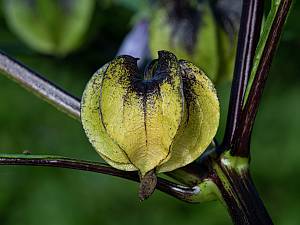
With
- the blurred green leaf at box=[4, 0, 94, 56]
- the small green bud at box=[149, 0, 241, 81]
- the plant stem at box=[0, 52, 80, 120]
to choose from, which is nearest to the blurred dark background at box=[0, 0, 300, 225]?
the blurred green leaf at box=[4, 0, 94, 56]

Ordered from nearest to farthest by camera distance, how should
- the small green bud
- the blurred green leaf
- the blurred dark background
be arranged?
the small green bud → the blurred green leaf → the blurred dark background

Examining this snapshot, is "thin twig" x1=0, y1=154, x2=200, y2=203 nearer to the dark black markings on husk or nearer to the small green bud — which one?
the dark black markings on husk

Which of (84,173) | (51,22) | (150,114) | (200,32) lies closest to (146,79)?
(150,114)

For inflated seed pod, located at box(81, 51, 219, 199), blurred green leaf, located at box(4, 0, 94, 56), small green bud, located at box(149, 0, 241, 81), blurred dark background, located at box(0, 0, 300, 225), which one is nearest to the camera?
inflated seed pod, located at box(81, 51, 219, 199)

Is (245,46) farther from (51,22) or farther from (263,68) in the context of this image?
(51,22)

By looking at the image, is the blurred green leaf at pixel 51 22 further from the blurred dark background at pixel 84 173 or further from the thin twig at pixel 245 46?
the thin twig at pixel 245 46
